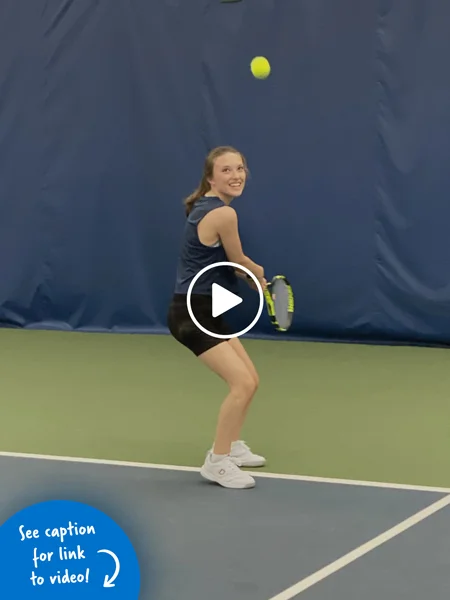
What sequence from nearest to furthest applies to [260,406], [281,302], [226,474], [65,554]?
[65,554] → [226,474] → [281,302] → [260,406]

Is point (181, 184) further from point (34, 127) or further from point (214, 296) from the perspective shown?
point (214, 296)

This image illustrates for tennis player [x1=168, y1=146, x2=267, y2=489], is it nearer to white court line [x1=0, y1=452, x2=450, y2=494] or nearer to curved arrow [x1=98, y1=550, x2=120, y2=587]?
white court line [x1=0, y1=452, x2=450, y2=494]

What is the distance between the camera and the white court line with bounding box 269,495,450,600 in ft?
8.73

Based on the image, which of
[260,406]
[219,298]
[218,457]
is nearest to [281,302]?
[219,298]

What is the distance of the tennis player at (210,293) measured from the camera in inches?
145

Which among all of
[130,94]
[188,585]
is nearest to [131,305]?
[130,94]

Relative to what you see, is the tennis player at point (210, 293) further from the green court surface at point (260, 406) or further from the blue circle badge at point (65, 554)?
the blue circle badge at point (65, 554)

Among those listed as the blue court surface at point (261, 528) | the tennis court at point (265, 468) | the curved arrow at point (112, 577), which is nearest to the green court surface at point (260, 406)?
the tennis court at point (265, 468)

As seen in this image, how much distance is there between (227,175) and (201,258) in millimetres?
292

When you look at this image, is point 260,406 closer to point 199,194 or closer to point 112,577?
point 199,194

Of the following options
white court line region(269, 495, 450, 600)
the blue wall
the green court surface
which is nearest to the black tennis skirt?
the green court surface

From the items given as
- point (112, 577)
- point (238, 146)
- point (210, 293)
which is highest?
point (238, 146)

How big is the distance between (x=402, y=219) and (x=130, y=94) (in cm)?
201

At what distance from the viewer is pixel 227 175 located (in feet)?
12.3
